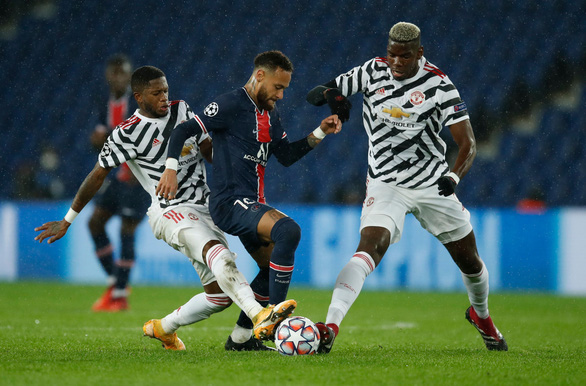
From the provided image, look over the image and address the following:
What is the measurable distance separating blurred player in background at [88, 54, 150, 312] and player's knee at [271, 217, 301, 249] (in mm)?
3602

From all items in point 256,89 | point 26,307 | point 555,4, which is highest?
point 555,4

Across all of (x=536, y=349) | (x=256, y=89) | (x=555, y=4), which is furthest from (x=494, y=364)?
(x=555, y=4)

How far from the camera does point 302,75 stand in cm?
1395

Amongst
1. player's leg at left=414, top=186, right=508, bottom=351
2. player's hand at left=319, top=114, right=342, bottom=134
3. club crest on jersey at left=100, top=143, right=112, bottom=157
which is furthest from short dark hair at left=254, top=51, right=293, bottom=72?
player's leg at left=414, top=186, right=508, bottom=351

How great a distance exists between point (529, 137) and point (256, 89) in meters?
9.23

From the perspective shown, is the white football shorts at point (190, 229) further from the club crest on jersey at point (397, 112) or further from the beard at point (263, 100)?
the club crest on jersey at point (397, 112)

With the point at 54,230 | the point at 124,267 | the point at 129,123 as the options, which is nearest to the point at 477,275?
the point at 129,123

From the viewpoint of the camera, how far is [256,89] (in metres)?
4.61

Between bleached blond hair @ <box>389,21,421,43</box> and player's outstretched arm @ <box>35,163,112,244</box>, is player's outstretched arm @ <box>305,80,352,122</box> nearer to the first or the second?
bleached blond hair @ <box>389,21,421,43</box>

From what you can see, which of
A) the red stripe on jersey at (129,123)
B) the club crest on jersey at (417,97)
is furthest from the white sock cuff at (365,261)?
the red stripe on jersey at (129,123)

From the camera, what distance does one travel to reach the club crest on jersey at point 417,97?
15.5ft

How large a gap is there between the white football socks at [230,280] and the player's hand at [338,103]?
1075 millimetres

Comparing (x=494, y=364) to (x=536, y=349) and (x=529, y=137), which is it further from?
(x=529, y=137)

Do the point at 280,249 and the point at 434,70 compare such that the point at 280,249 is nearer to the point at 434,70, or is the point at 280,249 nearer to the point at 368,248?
the point at 368,248
